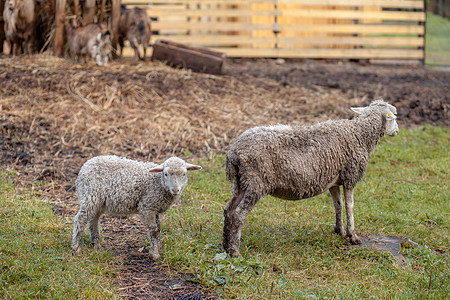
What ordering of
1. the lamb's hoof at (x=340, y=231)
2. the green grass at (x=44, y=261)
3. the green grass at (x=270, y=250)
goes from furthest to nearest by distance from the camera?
the lamb's hoof at (x=340, y=231) < the green grass at (x=270, y=250) < the green grass at (x=44, y=261)

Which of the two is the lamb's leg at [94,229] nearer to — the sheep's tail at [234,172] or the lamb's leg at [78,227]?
the lamb's leg at [78,227]

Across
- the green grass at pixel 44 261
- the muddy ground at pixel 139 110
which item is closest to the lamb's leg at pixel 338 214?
the muddy ground at pixel 139 110

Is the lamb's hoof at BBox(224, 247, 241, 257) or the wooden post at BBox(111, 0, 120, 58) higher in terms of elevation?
the wooden post at BBox(111, 0, 120, 58)

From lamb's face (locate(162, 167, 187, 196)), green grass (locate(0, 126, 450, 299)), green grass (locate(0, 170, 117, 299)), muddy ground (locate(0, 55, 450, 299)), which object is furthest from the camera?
muddy ground (locate(0, 55, 450, 299))

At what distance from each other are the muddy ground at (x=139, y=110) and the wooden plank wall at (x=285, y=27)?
354 cm

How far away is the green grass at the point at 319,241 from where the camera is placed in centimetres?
417

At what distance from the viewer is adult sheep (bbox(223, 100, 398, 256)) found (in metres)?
4.66

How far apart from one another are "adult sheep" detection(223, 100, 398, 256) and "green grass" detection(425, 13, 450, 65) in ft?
48.4

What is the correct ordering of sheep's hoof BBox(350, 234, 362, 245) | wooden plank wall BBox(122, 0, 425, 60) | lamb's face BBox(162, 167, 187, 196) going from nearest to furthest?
1. lamb's face BBox(162, 167, 187, 196)
2. sheep's hoof BBox(350, 234, 362, 245)
3. wooden plank wall BBox(122, 0, 425, 60)

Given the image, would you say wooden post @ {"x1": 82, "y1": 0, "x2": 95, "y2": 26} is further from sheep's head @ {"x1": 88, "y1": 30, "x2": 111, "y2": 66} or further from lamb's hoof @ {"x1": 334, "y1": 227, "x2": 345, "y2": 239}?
lamb's hoof @ {"x1": 334, "y1": 227, "x2": 345, "y2": 239}

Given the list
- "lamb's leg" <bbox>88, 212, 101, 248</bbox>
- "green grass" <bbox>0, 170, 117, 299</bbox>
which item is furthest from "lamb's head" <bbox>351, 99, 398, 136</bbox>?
"green grass" <bbox>0, 170, 117, 299</bbox>

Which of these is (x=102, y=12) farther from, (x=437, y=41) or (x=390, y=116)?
(x=437, y=41)

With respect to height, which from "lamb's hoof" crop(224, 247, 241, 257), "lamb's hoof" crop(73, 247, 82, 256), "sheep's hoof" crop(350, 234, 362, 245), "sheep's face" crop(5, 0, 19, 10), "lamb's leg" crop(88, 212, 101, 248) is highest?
"sheep's face" crop(5, 0, 19, 10)

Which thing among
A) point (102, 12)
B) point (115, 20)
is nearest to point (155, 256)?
point (102, 12)
